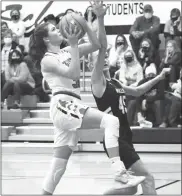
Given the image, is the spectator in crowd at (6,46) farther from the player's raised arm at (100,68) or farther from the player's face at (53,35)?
the player's raised arm at (100,68)

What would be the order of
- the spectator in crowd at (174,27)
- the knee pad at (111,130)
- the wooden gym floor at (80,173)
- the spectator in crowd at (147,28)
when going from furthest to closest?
the spectator in crowd at (147,28) → the spectator in crowd at (174,27) → the wooden gym floor at (80,173) → the knee pad at (111,130)

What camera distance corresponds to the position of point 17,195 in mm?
5656

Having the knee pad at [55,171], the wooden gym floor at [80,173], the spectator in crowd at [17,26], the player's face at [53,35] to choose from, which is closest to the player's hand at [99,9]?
the player's face at [53,35]

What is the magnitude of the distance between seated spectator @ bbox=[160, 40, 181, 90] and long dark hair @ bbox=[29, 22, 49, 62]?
610cm

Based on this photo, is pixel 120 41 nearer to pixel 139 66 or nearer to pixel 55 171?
pixel 139 66

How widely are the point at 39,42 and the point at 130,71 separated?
240 inches

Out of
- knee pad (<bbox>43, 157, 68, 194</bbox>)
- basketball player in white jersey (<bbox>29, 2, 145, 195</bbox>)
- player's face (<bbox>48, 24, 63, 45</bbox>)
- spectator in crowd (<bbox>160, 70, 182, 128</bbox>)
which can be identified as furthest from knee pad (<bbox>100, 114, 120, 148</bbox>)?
spectator in crowd (<bbox>160, 70, 182, 128</bbox>)

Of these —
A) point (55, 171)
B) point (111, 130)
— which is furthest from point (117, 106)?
point (55, 171)

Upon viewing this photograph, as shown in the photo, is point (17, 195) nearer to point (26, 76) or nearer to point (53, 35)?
point (53, 35)

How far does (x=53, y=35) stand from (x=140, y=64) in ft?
21.6

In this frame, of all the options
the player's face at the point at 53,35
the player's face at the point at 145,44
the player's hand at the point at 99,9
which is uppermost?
the player's hand at the point at 99,9

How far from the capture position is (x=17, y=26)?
42.3 feet

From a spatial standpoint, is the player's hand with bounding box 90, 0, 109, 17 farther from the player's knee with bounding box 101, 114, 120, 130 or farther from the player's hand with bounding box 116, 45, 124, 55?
the player's hand with bounding box 116, 45, 124, 55

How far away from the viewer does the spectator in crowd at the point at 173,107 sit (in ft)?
33.7
